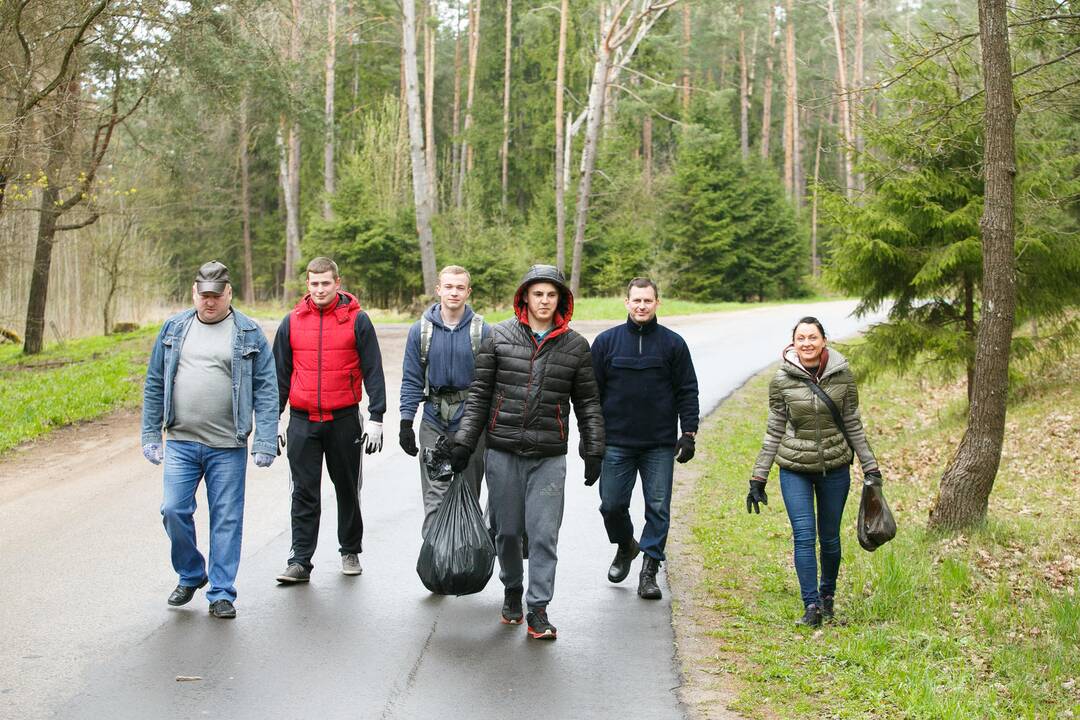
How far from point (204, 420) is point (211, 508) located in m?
0.58

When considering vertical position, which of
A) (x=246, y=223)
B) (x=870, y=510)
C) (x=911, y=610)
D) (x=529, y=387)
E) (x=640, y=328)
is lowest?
(x=911, y=610)

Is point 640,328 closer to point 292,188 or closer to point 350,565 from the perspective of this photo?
point 350,565

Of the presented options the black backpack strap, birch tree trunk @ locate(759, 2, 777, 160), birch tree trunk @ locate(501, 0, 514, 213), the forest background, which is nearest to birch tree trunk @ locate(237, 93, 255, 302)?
the forest background

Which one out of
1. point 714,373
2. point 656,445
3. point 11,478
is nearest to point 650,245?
point 714,373

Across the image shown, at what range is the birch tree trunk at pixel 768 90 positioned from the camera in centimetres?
6388

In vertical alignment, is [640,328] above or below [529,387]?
above

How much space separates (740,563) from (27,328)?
21.6m

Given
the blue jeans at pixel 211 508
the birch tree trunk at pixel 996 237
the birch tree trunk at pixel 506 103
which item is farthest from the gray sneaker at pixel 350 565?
the birch tree trunk at pixel 506 103

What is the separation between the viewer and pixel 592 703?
5414 millimetres

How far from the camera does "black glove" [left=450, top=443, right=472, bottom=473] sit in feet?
21.5

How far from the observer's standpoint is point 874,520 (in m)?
6.77

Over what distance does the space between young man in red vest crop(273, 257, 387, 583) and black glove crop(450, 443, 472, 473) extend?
38.5 inches

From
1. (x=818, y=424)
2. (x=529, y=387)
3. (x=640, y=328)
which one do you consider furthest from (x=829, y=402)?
(x=529, y=387)

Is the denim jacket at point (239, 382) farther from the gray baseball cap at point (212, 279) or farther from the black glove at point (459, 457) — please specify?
the black glove at point (459, 457)
